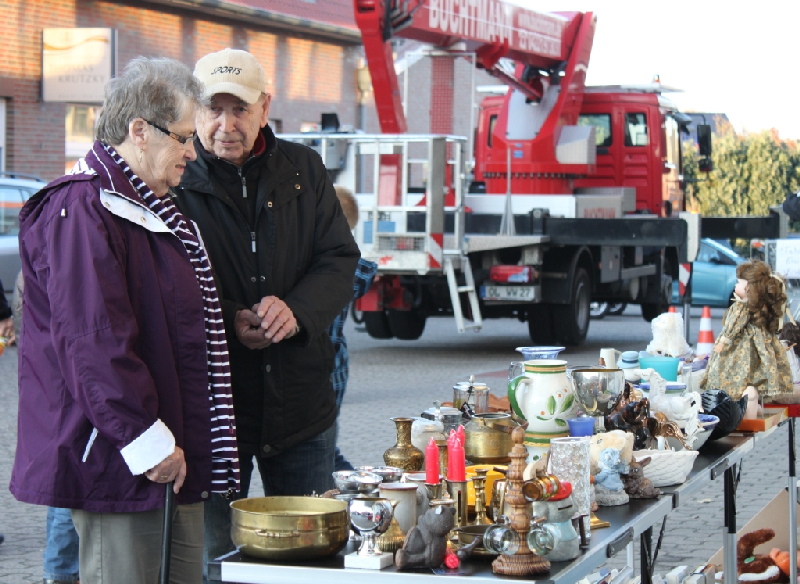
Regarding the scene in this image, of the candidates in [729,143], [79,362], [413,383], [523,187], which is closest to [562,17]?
[523,187]

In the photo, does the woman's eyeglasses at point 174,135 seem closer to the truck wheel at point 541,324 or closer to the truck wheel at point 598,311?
the truck wheel at point 541,324

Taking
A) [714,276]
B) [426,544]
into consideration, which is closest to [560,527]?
[426,544]

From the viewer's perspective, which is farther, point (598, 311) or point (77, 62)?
point (598, 311)

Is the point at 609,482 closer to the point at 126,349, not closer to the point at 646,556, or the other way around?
the point at 646,556

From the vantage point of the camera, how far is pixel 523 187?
15117 millimetres

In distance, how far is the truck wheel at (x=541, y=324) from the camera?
14.5 m

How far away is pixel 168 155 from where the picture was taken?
2936 mm

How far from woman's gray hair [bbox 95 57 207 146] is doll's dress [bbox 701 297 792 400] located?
2.90m

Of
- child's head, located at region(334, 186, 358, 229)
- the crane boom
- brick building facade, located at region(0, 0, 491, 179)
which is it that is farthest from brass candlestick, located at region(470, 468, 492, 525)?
brick building facade, located at region(0, 0, 491, 179)

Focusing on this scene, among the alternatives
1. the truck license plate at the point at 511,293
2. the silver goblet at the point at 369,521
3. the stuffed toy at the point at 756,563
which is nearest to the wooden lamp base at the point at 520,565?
the silver goblet at the point at 369,521

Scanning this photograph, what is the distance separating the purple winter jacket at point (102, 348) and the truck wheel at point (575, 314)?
11.6m

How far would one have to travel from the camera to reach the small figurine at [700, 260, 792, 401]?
505 centimetres

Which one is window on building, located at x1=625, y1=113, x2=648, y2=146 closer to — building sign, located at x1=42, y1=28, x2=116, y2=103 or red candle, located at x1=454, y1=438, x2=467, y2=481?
building sign, located at x1=42, y1=28, x2=116, y2=103

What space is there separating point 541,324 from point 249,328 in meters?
11.4
